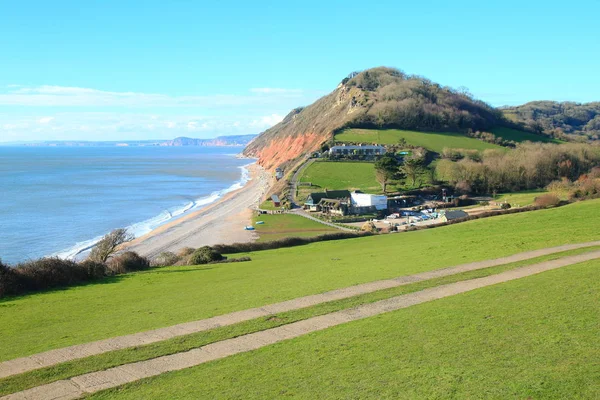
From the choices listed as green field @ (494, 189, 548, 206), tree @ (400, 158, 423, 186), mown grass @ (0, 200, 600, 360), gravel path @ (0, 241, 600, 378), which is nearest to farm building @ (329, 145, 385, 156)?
tree @ (400, 158, 423, 186)

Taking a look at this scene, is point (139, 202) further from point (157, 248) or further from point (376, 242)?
point (376, 242)

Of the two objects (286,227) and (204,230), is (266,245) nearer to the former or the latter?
(286,227)

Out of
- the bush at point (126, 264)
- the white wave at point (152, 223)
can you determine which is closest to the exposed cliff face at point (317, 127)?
the white wave at point (152, 223)

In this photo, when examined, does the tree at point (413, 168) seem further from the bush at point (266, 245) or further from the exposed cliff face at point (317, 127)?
the bush at point (266, 245)

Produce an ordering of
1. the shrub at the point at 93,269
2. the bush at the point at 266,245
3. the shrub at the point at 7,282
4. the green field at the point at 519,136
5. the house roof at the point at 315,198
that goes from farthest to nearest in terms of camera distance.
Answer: the green field at the point at 519,136
the house roof at the point at 315,198
the bush at the point at 266,245
the shrub at the point at 93,269
the shrub at the point at 7,282

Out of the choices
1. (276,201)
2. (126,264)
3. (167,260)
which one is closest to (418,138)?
(276,201)

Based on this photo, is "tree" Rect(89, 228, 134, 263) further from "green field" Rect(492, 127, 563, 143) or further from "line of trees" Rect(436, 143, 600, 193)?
"green field" Rect(492, 127, 563, 143)

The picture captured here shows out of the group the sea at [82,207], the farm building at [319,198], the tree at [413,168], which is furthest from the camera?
the tree at [413,168]
